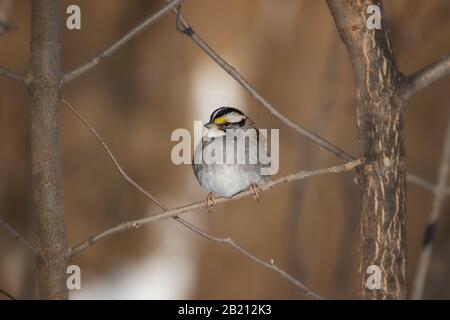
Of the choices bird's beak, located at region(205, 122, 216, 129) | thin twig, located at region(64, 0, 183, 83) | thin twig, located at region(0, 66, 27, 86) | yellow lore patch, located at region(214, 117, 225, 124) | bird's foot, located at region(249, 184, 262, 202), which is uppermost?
yellow lore patch, located at region(214, 117, 225, 124)

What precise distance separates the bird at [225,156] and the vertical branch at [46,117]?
→ 1.83 ft

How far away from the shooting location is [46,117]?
3.49 ft

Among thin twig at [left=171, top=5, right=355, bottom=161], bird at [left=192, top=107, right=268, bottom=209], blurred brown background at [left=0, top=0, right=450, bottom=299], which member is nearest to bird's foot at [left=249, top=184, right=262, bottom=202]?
bird at [left=192, top=107, right=268, bottom=209]

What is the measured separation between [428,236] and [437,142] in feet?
3.66

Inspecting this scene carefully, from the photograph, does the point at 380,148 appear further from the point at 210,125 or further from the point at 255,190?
the point at 210,125

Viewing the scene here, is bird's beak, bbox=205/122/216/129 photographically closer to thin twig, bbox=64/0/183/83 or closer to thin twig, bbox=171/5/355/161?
thin twig, bbox=171/5/355/161

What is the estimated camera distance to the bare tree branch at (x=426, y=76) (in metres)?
1.21

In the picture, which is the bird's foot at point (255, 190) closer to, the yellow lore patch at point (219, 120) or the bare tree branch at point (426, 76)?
the yellow lore patch at point (219, 120)

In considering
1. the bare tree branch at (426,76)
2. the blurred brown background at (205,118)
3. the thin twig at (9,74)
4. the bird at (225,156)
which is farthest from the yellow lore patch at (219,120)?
the blurred brown background at (205,118)

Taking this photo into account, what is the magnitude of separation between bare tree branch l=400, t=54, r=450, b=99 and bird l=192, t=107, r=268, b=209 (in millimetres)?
477

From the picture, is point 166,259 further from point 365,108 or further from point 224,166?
point 365,108

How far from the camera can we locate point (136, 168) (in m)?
2.65

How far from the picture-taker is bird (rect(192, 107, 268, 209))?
5.29 ft

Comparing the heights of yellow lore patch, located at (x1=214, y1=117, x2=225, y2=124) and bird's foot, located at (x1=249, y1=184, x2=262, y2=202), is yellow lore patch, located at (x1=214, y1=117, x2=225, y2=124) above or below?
above
